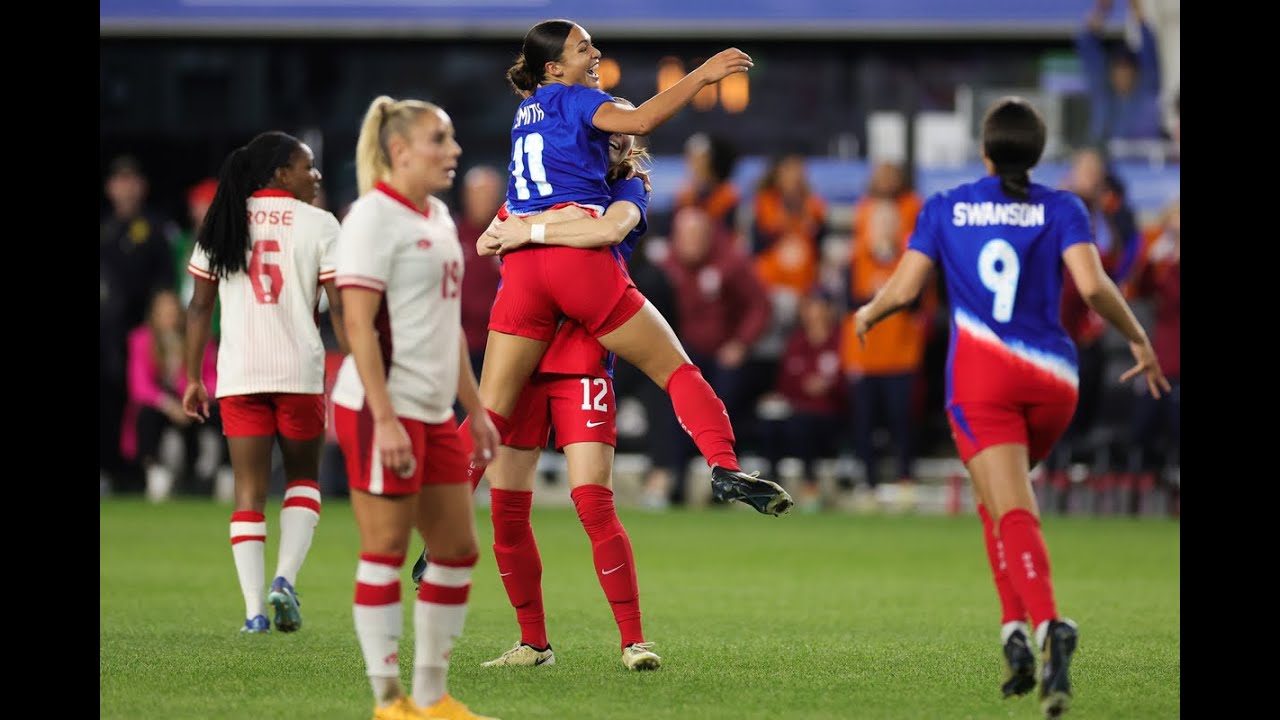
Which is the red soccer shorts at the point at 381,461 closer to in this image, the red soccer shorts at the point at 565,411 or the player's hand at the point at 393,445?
the player's hand at the point at 393,445

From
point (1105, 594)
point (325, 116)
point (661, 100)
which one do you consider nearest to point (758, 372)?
point (325, 116)

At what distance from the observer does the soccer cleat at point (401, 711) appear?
5.43m

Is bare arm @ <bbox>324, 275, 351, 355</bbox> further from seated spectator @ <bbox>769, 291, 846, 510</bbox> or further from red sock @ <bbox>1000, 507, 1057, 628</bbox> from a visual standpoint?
seated spectator @ <bbox>769, 291, 846, 510</bbox>

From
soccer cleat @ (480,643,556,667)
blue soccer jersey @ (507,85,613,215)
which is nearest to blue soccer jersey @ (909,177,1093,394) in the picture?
blue soccer jersey @ (507,85,613,215)

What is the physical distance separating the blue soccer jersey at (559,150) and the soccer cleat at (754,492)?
3.95 feet

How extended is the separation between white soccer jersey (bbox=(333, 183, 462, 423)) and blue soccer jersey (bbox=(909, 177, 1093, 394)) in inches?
67.7

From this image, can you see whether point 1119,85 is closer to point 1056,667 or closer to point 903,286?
point 903,286

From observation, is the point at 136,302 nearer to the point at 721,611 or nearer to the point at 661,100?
the point at 721,611

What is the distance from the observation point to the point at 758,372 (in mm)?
17078

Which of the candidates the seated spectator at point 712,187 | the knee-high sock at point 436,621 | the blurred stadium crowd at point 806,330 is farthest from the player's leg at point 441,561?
the seated spectator at point 712,187

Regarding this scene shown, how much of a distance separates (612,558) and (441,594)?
163cm

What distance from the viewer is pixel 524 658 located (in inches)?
283

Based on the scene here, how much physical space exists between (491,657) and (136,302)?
10.8m

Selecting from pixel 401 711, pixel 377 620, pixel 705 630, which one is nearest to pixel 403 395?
pixel 377 620
